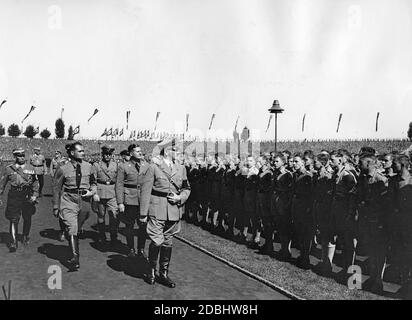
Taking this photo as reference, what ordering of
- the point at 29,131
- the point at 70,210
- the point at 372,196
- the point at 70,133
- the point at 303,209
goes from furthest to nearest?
the point at 70,133, the point at 29,131, the point at 303,209, the point at 70,210, the point at 372,196

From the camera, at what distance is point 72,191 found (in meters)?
8.36

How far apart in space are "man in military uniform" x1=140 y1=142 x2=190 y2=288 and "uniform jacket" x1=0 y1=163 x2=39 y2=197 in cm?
406

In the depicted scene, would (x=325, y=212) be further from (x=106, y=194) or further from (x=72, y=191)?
(x=106, y=194)

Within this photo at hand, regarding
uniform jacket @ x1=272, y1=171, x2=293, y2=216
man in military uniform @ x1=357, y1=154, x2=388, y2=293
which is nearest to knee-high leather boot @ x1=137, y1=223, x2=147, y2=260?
uniform jacket @ x1=272, y1=171, x2=293, y2=216

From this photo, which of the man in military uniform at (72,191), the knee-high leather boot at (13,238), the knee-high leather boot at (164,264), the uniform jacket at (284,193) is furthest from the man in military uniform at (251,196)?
the knee-high leather boot at (13,238)

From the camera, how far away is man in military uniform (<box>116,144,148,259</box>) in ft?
30.5

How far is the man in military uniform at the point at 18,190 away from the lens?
32.0ft

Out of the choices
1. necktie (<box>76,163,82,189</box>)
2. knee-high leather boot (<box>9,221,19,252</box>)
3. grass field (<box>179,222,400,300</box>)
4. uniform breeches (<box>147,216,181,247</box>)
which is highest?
necktie (<box>76,163,82,189</box>)

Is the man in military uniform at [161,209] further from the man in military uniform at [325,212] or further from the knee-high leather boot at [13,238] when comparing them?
the knee-high leather boot at [13,238]

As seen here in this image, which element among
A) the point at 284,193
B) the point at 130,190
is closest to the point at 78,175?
the point at 130,190

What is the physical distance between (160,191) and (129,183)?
2523 mm

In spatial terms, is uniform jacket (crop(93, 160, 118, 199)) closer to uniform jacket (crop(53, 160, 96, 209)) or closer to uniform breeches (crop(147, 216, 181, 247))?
uniform jacket (crop(53, 160, 96, 209))

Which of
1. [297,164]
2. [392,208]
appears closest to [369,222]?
[392,208]
